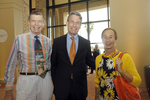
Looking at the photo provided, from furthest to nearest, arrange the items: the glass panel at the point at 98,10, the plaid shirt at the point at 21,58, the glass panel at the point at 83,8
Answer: the glass panel at the point at 83,8 → the glass panel at the point at 98,10 → the plaid shirt at the point at 21,58

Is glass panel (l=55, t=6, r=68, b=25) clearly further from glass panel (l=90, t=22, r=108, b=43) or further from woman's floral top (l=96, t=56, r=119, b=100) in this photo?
woman's floral top (l=96, t=56, r=119, b=100)

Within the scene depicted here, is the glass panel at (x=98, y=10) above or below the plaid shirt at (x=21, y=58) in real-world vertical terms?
above

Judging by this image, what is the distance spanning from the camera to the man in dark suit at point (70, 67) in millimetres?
1325

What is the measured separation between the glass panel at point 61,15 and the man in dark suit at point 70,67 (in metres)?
7.05

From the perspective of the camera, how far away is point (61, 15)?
8.25 meters

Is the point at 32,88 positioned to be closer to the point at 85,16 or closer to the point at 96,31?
the point at 96,31

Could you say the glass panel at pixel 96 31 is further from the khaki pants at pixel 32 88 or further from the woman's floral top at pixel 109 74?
the khaki pants at pixel 32 88

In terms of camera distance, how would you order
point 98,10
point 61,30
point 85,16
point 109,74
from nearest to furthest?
point 109,74, point 98,10, point 85,16, point 61,30

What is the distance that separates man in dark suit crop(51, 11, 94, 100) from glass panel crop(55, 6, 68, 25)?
7053mm

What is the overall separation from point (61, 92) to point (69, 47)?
1.93ft

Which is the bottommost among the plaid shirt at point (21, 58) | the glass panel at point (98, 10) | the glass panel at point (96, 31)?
the plaid shirt at point (21, 58)

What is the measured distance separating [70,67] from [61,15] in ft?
24.9

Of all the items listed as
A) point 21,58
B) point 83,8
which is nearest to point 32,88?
point 21,58

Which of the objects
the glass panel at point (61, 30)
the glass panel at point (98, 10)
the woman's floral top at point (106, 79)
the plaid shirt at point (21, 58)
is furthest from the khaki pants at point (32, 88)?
the glass panel at point (61, 30)
